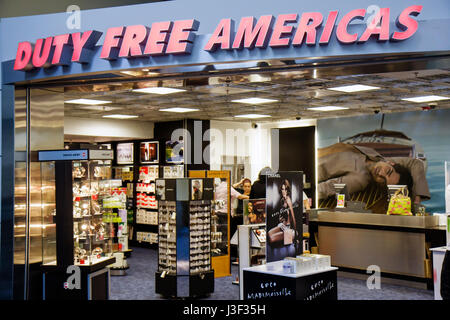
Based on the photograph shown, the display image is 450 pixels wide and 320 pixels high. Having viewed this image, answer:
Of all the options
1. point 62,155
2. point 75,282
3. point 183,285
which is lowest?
point 183,285

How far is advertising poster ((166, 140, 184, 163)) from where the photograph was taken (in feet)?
44.6

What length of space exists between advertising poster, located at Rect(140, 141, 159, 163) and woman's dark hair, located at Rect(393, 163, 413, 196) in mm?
5993

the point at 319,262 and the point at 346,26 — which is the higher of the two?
the point at 346,26

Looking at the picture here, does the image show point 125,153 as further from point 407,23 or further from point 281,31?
point 407,23

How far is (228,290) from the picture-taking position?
29.4 feet

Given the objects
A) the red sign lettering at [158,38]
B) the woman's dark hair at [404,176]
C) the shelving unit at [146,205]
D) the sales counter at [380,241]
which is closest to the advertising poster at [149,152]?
the shelving unit at [146,205]

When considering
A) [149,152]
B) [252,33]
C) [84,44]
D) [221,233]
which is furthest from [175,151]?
[252,33]

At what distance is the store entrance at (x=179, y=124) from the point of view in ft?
22.4

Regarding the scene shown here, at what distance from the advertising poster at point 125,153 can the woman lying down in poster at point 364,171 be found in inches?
200

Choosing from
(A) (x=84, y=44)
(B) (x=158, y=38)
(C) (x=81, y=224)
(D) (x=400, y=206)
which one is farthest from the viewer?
(D) (x=400, y=206)

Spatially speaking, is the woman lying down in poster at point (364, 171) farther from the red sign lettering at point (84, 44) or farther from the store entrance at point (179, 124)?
the red sign lettering at point (84, 44)

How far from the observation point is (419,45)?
5359 millimetres

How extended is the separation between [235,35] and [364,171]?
8909 mm

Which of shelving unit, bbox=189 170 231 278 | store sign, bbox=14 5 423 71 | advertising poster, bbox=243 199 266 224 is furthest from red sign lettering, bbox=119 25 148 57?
shelving unit, bbox=189 170 231 278
